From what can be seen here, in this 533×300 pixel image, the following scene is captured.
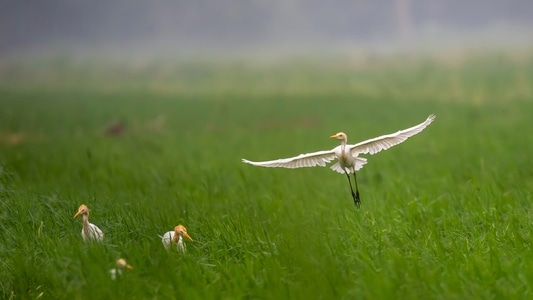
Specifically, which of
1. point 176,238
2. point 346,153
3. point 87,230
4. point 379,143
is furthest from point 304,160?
Result: point 87,230

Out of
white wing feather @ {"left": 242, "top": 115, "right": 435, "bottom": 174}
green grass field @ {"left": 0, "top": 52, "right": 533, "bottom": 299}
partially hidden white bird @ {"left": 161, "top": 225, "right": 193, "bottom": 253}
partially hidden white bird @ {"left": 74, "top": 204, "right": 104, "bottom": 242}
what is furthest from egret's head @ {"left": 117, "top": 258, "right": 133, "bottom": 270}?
white wing feather @ {"left": 242, "top": 115, "right": 435, "bottom": 174}

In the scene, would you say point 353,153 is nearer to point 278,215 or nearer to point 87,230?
point 278,215

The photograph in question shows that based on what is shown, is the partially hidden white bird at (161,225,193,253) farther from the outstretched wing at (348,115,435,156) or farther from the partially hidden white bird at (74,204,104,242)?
the outstretched wing at (348,115,435,156)

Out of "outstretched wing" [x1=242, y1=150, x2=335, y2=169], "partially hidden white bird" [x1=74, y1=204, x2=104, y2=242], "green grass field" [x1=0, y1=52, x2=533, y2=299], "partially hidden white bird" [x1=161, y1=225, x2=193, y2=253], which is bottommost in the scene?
"green grass field" [x1=0, y1=52, x2=533, y2=299]

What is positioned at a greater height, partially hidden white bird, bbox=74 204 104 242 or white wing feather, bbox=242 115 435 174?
white wing feather, bbox=242 115 435 174

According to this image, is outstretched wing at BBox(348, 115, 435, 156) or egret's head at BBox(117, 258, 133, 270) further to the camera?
outstretched wing at BBox(348, 115, 435, 156)


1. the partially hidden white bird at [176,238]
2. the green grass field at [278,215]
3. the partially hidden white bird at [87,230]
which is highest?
the partially hidden white bird at [87,230]

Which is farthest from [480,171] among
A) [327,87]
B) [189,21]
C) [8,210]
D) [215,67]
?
[189,21]

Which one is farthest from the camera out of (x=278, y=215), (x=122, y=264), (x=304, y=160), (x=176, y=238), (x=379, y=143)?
(x=278, y=215)

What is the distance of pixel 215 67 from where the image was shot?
45.4m

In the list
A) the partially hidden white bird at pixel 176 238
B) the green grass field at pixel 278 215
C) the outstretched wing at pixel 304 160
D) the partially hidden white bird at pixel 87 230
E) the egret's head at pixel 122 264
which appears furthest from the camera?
the partially hidden white bird at pixel 87 230

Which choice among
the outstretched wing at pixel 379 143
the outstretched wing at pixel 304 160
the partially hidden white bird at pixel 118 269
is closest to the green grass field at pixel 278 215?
the partially hidden white bird at pixel 118 269

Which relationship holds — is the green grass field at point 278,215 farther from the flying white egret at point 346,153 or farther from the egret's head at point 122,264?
the flying white egret at point 346,153

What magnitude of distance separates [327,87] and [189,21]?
75.7ft
